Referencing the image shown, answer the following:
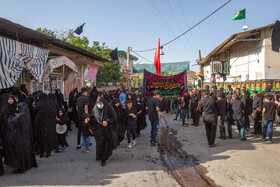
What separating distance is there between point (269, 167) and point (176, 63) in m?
38.1

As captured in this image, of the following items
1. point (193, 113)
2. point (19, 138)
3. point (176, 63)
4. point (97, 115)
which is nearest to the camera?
point (19, 138)

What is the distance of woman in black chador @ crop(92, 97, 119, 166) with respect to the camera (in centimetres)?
567

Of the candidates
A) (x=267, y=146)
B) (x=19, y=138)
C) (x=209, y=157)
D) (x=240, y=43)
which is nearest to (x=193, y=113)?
(x=267, y=146)

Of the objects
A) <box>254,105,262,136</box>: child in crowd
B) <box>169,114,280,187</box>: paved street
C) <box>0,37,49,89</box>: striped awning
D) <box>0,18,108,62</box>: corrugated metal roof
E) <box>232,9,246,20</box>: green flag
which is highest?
<box>232,9,246,20</box>: green flag

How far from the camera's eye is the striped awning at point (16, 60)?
23.4 feet

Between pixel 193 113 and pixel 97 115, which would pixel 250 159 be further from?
pixel 193 113

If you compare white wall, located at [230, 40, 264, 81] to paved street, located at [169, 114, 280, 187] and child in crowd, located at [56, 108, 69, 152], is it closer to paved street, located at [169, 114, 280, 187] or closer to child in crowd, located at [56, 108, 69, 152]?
paved street, located at [169, 114, 280, 187]

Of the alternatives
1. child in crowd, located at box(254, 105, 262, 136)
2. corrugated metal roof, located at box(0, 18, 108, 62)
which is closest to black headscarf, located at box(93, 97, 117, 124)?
corrugated metal roof, located at box(0, 18, 108, 62)

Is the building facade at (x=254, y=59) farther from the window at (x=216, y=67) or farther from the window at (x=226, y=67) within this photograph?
the window at (x=216, y=67)

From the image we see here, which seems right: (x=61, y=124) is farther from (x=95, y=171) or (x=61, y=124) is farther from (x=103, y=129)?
(x=95, y=171)

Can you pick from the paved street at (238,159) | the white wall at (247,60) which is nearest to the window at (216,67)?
the white wall at (247,60)

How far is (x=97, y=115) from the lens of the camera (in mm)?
5762

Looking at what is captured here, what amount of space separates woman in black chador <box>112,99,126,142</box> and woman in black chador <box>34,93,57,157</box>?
1.74 m

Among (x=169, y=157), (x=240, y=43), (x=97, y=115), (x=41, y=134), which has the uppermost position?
(x=240, y=43)
